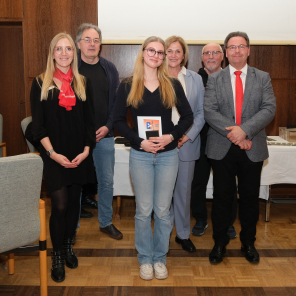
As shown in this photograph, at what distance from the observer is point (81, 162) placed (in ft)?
7.74

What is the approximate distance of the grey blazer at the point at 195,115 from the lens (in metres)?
2.61

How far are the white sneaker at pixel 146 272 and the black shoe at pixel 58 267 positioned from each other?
54cm

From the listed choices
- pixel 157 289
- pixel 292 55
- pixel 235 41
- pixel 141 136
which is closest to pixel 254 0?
Result: pixel 292 55

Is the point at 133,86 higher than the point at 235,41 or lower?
lower

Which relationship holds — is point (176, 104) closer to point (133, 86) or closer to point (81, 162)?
point (133, 86)

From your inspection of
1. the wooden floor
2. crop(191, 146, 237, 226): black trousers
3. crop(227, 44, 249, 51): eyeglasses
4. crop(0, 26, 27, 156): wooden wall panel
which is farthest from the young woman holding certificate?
crop(0, 26, 27, 156): wooden wall panel

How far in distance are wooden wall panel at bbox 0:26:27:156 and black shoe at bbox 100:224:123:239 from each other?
7.18ft

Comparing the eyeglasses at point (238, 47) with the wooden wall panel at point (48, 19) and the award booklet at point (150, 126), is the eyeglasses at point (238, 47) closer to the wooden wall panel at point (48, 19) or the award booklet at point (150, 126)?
the award booklet at point (150, 126)

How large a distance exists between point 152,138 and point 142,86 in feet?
1.13

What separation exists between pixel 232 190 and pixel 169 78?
97 cm

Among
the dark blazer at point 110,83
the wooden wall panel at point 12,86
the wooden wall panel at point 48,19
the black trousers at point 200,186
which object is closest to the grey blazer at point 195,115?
the black trousers at point 200,186

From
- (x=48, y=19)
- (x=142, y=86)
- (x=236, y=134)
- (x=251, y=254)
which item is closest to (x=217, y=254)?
(x=251, y=254)

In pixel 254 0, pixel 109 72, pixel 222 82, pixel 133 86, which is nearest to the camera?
pixel 133 86

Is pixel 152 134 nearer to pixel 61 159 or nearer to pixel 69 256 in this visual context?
pixel 61 159
